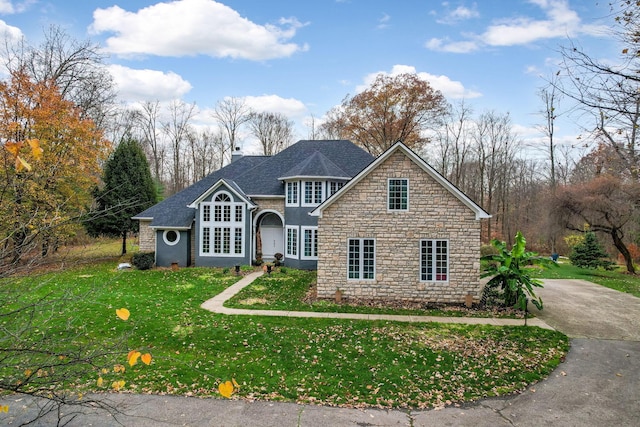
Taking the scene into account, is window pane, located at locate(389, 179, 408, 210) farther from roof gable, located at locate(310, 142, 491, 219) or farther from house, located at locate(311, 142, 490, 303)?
roof gable, located at locate(310, 142, 491, 219)

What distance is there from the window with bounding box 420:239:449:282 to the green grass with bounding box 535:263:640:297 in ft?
31.6

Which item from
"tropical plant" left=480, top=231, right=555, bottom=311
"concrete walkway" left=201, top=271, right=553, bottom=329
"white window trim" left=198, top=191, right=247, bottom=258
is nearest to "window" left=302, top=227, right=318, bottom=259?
"white window trim" left=198, top=191, right=247, bottom=258

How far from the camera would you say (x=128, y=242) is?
3009 centimetres

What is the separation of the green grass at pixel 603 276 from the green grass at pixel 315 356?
11264mm

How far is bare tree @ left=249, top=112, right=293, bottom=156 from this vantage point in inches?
1802

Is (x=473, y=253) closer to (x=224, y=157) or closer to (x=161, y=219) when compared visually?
(x=161, y=219)

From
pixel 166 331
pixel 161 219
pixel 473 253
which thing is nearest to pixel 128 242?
pixel 161 219

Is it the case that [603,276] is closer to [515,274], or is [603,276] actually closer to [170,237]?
[515,274]

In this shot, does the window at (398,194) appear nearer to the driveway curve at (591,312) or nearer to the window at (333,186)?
the driveway curve at (591,312)

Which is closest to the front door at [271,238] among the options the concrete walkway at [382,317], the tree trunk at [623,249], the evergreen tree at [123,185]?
the evergreen tree at [123,185]

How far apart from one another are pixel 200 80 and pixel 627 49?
2524 cm

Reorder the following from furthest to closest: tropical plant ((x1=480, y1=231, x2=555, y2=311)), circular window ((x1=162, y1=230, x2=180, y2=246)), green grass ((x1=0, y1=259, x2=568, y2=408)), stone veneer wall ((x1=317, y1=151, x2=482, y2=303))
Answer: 1. circular window ((x1=162, y1=230, x2=180, y2=246))
2. stone veneer wall ((x1=317, y1=151, x2=482, y2=303))
3. tropical plant ((x1=480, y1=231, x2=555, y2=311))
4. green grass ((x1=0, y1=259, x2=568, y2=408))

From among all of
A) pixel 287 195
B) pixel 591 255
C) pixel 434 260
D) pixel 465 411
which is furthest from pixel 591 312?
pixel 287 195

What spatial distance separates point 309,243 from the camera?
21.7 meters
